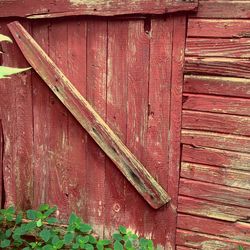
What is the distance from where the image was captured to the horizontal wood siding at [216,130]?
291 cm

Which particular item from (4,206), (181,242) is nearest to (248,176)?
(181,242)

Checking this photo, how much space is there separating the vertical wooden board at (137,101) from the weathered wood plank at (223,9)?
432 mm

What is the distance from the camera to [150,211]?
11.2ft

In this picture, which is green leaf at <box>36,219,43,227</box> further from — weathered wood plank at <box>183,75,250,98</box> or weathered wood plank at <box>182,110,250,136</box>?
weathered wood plank at <box>183,75,250,98</box>

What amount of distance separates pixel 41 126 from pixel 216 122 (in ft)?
4.54

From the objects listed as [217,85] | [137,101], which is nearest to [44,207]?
[137,101]

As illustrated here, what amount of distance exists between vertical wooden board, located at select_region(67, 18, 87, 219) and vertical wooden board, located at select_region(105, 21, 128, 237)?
0.20m

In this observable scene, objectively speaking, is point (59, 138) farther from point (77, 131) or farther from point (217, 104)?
point (217, 104)

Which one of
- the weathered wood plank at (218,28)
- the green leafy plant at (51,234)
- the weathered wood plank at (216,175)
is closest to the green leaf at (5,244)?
the green leafy plant at (51,234)

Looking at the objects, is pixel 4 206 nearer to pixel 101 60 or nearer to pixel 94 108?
pixel 94 108

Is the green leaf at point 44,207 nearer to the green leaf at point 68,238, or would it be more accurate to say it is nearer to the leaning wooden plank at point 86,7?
the green leaf at point 68,238

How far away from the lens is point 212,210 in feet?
10.5

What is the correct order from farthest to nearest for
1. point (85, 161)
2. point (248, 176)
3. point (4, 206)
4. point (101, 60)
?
point (4, 206) < point (85, 161) < point (101, 60) < point (248, 176)

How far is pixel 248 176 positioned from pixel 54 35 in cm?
171
